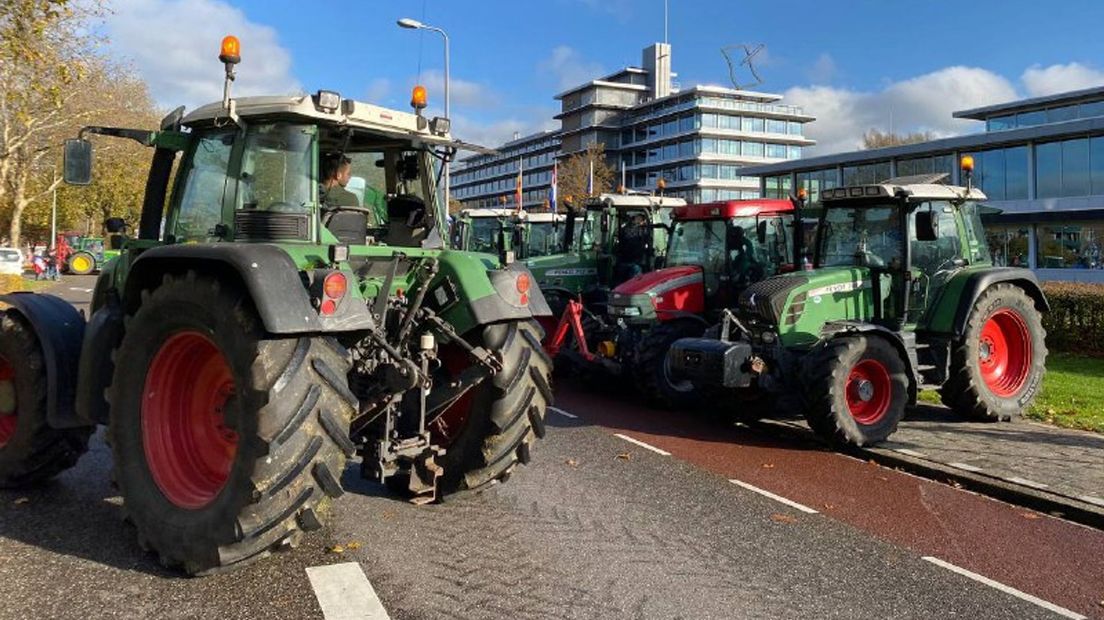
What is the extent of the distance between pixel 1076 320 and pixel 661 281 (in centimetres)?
829

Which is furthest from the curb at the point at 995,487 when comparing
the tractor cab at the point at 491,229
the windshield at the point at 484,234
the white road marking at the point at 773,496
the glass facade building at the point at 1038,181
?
the glass facade building at the point at 1038,181

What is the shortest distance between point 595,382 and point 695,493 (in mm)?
5140

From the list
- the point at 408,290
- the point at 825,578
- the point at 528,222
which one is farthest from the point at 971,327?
the point at 528,222

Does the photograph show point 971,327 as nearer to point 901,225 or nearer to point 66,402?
point 901,225

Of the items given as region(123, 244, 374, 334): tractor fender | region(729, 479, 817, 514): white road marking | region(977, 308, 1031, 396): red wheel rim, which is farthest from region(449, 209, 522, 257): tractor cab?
region(123, 244, 374, 334): tractor fender

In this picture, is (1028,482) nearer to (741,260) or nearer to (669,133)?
(741,260)

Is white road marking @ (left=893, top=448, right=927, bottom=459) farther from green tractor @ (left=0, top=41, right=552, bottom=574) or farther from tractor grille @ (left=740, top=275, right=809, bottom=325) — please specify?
green tractor @ (left=0, top=41, right=552, bottom=574)

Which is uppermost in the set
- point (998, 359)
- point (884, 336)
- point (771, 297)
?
point (771, 297)

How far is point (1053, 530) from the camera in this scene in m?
5.53

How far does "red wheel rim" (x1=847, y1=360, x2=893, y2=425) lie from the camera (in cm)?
793

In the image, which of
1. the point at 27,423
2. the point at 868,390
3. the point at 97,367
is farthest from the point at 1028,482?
the point at 27,423

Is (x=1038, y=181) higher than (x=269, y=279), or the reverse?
(x=1038, y=181)

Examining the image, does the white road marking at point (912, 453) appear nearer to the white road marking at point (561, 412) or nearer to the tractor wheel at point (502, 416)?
the white road marking at point (561, 412)

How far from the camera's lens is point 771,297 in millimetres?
8188
